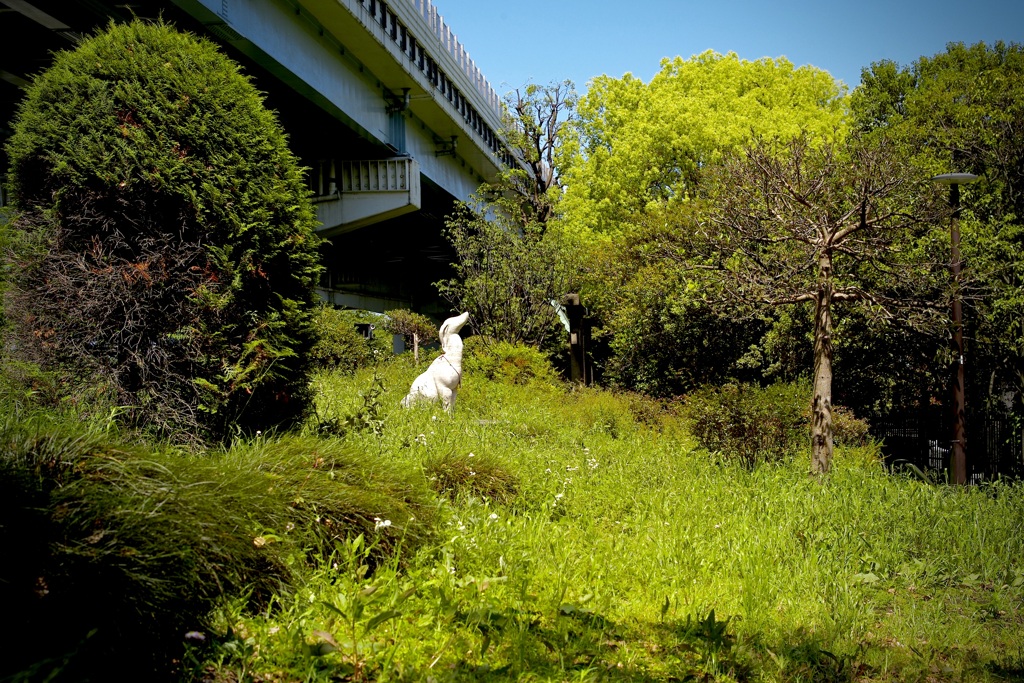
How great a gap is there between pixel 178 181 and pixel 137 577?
3.82 meters

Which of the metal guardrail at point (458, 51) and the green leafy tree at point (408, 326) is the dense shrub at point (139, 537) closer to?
the metal guardrail at point (458, 51)

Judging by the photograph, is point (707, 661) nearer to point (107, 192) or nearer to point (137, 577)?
point (137, 577)

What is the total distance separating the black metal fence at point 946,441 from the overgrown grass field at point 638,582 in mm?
8422

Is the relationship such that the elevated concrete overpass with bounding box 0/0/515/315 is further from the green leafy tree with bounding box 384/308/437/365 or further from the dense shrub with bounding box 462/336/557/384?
the dense shrub with bounding box 462/336/557/384

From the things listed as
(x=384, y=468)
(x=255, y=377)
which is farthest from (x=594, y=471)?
(x=255, y=377)

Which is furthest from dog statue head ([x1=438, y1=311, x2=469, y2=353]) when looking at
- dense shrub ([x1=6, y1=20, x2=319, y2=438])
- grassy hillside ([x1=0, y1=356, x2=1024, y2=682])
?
dense shrub ([x1=6, y1=20, x2=319, y2=438])

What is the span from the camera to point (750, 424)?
37.1ft

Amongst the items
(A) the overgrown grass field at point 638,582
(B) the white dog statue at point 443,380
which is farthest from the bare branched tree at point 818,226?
(B) the white dog statue at point 443,380

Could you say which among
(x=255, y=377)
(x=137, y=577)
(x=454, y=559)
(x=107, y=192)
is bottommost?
(x=454, y=559)

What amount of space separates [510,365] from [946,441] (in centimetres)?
967

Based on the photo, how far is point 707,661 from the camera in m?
4.05

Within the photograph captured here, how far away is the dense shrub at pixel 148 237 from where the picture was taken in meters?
5.74

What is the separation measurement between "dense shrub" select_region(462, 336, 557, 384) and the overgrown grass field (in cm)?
930

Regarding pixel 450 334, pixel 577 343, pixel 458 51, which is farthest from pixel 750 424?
pixel 458 51
